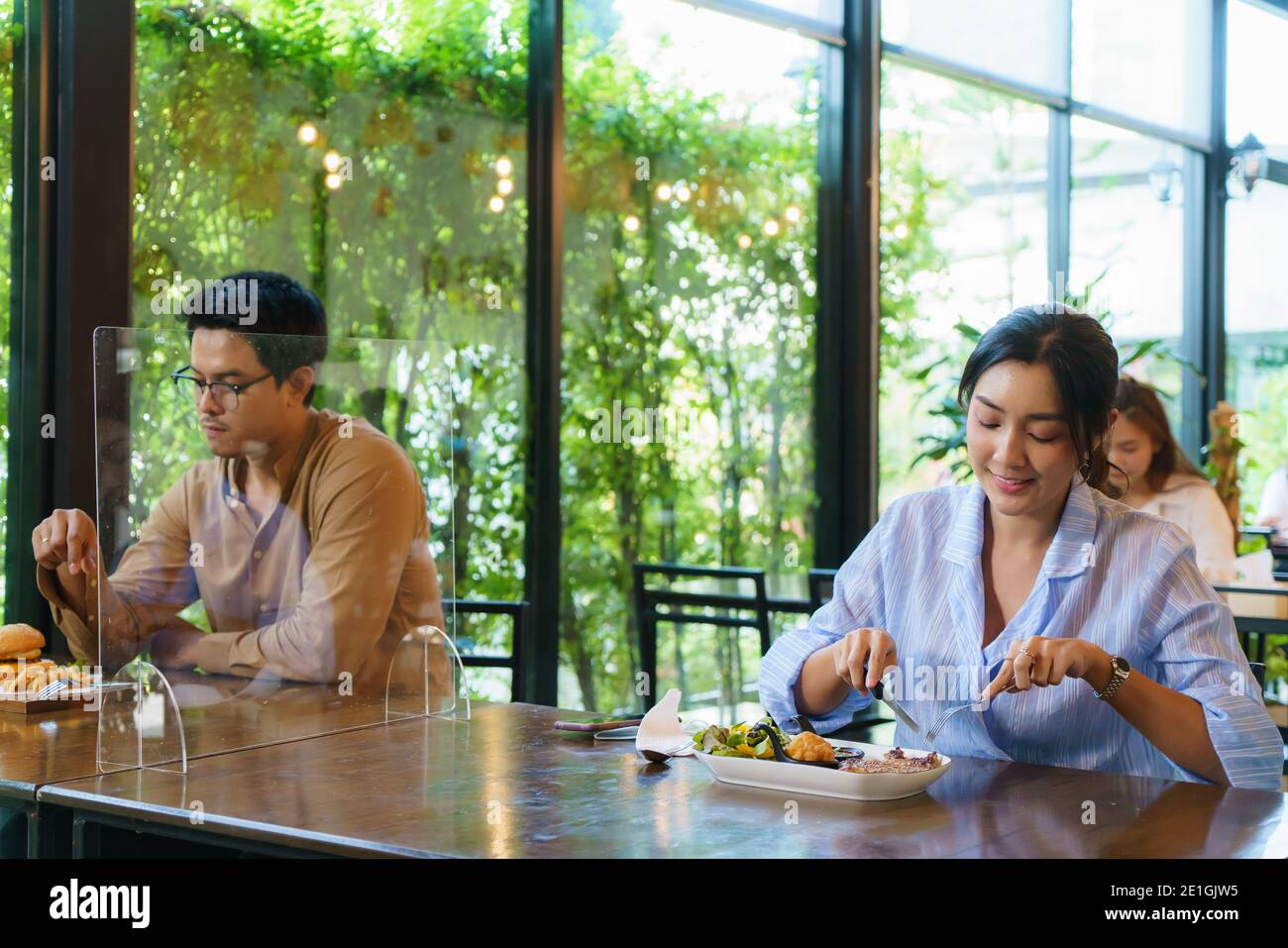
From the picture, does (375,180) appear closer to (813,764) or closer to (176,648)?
(176,648)

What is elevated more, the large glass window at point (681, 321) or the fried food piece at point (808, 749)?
the large glass window at point (681, 321)

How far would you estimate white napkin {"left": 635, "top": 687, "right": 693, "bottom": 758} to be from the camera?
78.4 inches

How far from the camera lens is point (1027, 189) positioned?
6047mm

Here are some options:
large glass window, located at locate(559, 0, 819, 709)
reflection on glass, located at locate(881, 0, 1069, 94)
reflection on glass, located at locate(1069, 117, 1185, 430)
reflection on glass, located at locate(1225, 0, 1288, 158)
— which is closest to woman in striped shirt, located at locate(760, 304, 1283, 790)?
large glass window, located at locate(559, 0, 819, 709)

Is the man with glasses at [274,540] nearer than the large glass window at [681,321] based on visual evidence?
Yes

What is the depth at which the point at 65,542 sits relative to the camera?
8.03 ft

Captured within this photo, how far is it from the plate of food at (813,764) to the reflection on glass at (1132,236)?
4.70 m

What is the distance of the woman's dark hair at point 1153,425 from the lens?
441cm

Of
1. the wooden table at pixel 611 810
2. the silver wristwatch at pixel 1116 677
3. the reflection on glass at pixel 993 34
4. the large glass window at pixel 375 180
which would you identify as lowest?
the wooden table at pixel 611 810

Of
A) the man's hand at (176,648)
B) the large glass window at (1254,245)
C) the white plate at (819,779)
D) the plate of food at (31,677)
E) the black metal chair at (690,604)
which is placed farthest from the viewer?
the large glass window at (1254,245)

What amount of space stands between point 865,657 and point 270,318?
1.27 meters

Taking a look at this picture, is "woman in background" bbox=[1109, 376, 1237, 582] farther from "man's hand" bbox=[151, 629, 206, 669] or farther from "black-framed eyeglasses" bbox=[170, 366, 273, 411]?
"man's hand" bbox=[151, 629, 206, 669]

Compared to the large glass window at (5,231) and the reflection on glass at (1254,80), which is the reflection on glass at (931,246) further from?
the large glass window at (5,231)

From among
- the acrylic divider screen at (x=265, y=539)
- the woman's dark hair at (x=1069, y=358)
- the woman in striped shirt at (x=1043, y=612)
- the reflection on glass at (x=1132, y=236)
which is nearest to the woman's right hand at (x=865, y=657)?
the woman in striped shirt at (x=1043, y=612)
